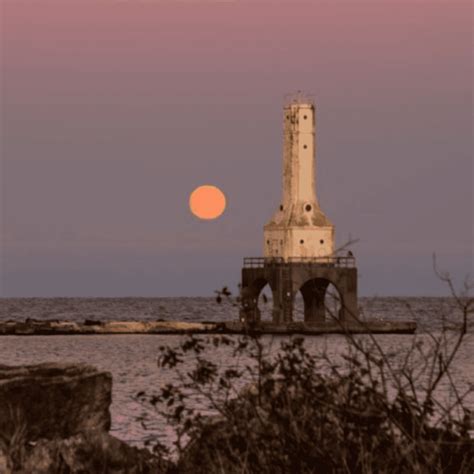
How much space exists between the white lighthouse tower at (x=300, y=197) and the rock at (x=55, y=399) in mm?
65237

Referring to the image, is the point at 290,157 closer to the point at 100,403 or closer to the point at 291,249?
the point at 291,249

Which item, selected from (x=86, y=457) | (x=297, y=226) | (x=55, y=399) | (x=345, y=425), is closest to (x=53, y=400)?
(x=55, y=399)

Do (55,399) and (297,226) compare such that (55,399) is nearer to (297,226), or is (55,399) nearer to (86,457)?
(86,457)

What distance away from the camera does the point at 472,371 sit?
62688 millimetres

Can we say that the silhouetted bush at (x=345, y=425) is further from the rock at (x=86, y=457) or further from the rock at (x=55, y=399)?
the rock at (x=55, y=399)

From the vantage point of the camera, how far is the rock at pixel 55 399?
21469mm

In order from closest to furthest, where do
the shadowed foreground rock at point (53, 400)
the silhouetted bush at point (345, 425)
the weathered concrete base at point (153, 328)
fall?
the silhouetted bush at point (345, 425), the shadowed foreground rock at point (53, 400), the weathered concrete base at point (153, 328)

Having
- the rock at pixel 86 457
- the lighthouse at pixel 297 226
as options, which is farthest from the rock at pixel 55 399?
the lighthouse at pixel 297 226

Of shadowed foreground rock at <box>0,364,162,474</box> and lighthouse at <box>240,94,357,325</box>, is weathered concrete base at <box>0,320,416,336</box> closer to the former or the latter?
lighthouse at <box>240,94,357,325</box>

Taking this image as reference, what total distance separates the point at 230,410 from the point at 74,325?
90648mm

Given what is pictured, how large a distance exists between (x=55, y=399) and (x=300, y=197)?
6727cm

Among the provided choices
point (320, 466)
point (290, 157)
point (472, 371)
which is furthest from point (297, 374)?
point (290, 157)

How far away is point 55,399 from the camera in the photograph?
72.0ft

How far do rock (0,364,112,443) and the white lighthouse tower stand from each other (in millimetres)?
65237
